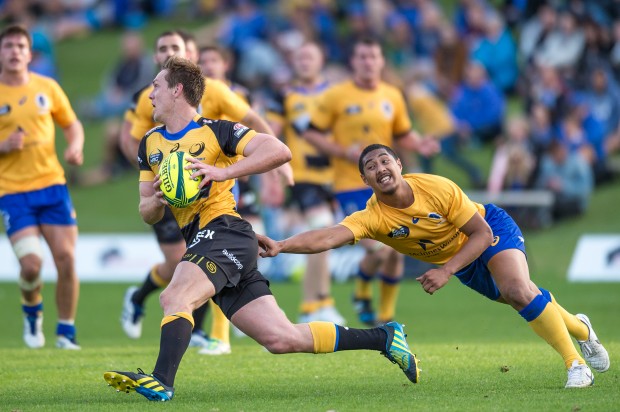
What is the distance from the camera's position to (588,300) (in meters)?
15.1

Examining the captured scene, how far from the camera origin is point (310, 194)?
14.0 meters

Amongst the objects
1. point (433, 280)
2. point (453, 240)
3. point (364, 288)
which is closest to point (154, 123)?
point (453, 240)

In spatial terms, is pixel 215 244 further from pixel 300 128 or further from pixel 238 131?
pixel 300 128

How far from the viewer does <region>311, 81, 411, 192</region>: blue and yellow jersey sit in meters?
13.0

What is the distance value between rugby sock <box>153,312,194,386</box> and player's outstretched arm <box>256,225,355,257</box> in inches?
31.8

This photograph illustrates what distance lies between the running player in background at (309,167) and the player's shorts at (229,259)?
4.90 m

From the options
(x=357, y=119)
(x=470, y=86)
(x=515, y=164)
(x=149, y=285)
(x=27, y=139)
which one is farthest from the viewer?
(x=470, y=86)

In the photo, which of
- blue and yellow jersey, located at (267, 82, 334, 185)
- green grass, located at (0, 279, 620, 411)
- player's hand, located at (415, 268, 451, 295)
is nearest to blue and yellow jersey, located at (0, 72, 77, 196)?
green grass, located at (0, 279, 620, 411)

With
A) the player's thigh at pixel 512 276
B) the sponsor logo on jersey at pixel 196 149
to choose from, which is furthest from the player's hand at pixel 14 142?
the player's thigh at pixel 512 276

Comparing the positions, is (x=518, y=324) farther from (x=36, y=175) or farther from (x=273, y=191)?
(x=36, y=175)

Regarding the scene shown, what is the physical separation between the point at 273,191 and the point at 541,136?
564 cm

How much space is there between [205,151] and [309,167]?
244 inches

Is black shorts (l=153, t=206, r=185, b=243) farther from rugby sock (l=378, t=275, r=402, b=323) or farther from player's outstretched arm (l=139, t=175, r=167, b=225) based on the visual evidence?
rugby sock (l=378, t=275, r=402, b=323)

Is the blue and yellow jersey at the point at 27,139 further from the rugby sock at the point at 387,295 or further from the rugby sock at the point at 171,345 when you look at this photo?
the rugby sock at the point at 171,345
